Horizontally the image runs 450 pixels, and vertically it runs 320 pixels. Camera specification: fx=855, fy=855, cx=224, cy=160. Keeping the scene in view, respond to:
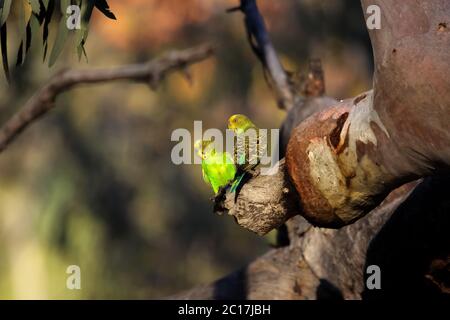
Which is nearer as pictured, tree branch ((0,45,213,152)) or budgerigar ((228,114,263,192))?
budgerigar ((228,114,263,192))

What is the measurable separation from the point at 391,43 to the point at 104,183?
616 centimetres

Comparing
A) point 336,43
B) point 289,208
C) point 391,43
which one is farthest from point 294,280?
point 336,43

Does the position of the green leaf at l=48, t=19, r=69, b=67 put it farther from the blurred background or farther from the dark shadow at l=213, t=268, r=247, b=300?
the blurred background

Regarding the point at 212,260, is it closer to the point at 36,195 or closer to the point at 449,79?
the point at 36,195

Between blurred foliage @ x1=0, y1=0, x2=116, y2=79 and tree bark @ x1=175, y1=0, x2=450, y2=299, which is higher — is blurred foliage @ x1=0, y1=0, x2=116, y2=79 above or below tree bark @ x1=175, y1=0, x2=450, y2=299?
above

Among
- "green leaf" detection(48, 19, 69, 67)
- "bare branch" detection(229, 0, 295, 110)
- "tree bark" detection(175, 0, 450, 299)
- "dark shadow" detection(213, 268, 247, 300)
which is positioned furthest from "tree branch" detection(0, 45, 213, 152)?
"green leaf" detection(48, 19, 69, 67)

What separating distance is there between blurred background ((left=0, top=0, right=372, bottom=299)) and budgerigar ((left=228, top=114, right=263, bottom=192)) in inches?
209

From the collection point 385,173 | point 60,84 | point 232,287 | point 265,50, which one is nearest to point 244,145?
point 385,173

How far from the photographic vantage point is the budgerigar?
2.83 metres

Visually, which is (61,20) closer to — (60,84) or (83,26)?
(83,26)

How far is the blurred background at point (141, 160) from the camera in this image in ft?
26.6

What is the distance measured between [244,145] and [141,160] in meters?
5.65

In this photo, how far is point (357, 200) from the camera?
8.99ft

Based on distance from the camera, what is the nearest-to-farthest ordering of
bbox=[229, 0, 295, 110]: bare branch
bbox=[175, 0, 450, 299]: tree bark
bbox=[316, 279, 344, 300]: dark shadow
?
bbox=[175, 0, 450, 299]: tree bark
bbox=[316, 279, 344, 300]: dark shadow
bbox=[229, 0, 295, 110]: bare branch
